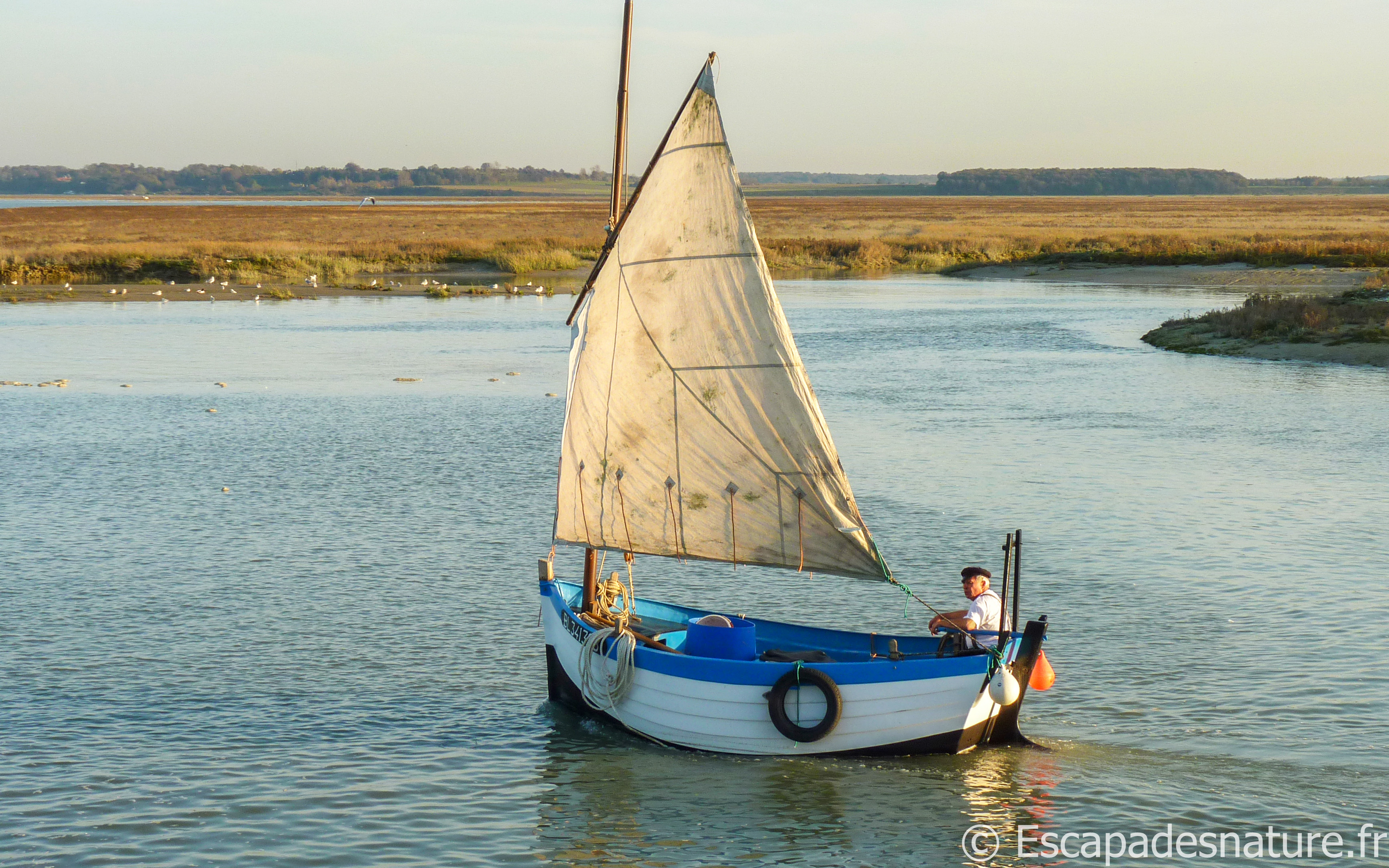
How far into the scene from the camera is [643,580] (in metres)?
19.5

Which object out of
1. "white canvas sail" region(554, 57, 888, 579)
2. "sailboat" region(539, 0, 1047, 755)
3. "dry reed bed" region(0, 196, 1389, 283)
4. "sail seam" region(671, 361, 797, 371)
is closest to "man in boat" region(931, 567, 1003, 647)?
"sailboat" region(539, 0, 1047, 755)

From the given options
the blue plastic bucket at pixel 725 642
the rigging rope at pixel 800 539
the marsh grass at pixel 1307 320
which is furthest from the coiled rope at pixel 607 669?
the marsh grass at pixel 1307 320

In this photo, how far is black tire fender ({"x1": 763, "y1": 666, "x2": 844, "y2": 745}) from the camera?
12.5 m

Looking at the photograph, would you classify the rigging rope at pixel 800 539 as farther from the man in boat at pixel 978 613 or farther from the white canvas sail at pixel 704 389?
the man in boat at pixel 978 613

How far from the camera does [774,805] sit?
12.2 meters

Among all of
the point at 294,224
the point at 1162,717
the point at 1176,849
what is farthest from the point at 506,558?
the point at 294,224

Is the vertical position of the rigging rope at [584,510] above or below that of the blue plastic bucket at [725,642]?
above

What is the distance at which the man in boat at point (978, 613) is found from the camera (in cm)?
1302

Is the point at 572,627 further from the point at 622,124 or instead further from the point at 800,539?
the point at 622,124

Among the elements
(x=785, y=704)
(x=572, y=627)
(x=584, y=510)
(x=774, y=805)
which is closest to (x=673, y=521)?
(x=584, y=510)

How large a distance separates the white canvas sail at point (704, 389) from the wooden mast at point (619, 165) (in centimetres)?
55

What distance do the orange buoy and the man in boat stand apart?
0.47 meters

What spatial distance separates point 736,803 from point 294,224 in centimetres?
14005

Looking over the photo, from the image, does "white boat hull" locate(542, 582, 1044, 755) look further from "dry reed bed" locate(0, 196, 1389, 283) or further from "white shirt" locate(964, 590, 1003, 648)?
"dry reed bed" locate(0, 196, 1389, 283)
